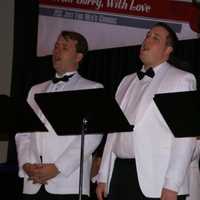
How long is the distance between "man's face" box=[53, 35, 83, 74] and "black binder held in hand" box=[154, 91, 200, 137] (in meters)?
1.17

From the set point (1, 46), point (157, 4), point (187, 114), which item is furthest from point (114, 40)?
point (187, 114)

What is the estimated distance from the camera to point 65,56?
157 inches

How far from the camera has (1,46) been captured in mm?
6375

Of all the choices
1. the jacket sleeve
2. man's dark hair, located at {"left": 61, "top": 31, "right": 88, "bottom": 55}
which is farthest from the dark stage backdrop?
the jacket sleeve

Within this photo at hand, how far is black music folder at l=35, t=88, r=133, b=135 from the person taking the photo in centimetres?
316

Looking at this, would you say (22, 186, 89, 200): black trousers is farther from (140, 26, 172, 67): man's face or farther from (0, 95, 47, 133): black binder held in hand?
(140, 26, 172, 67): man's face

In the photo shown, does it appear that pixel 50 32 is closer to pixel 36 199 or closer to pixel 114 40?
pixel 114 40

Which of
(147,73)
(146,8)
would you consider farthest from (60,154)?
(146,8)

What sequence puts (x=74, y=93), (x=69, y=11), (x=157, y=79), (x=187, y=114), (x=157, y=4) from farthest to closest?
(x=69, y=11) → (x=157, y=4) → (x=157, y=79) → (x=74, y=93) → (x=187, y=114)

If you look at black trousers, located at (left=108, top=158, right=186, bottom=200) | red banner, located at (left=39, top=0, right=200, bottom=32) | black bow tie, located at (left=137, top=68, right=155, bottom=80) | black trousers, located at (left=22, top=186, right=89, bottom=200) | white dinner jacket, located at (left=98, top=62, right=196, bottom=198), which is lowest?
black trousers, located at (left=22, top=186, right=89, bottom=200)

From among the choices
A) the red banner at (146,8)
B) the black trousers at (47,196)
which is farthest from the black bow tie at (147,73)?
the red banner at (146,8)

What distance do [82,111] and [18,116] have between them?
1.35 feet

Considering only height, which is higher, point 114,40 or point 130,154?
point 114,40

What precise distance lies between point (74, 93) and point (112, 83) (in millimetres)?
2142
